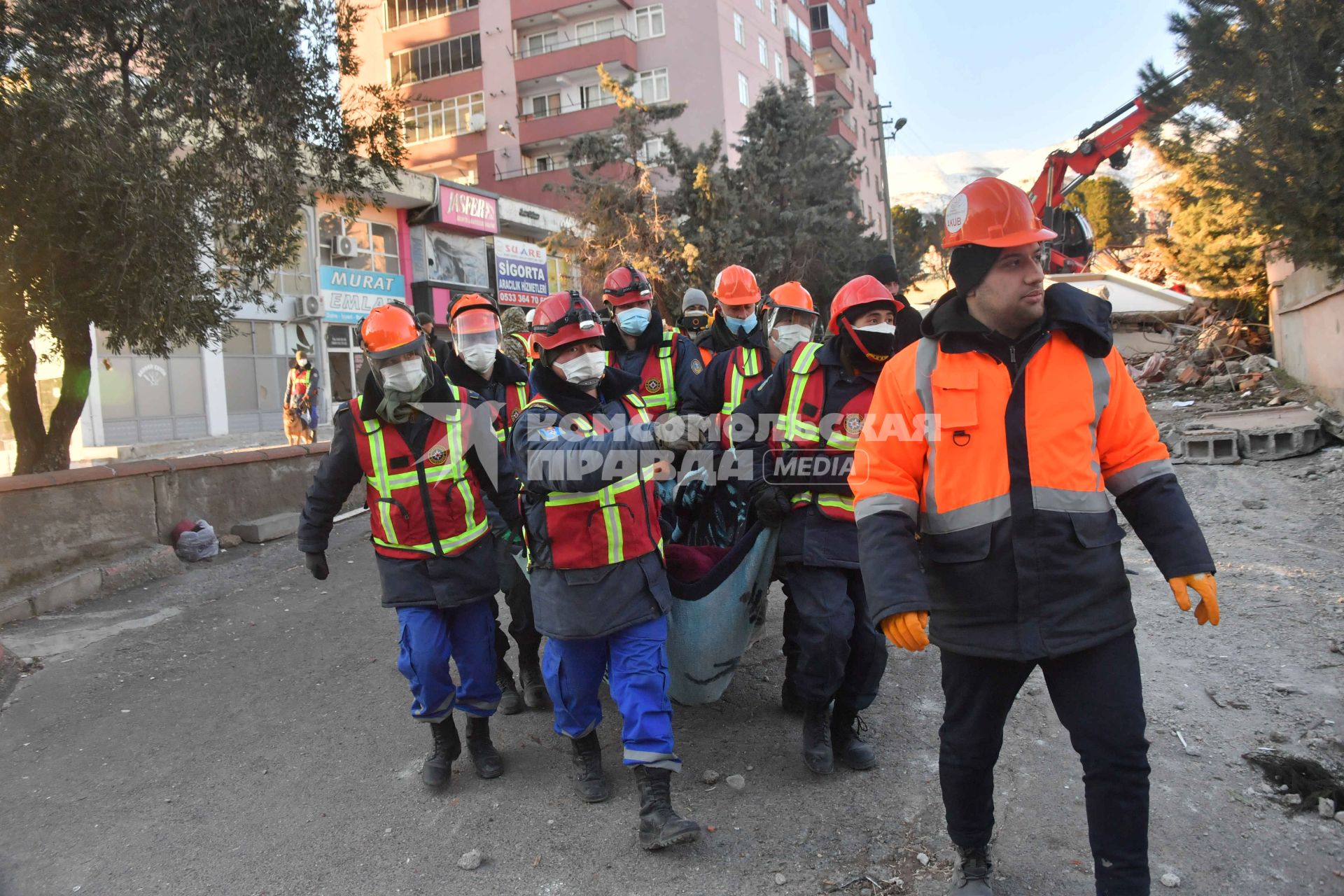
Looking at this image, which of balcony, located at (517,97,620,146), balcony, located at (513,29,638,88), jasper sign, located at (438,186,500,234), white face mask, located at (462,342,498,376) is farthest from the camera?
balcony, located at (513,29,638,88)

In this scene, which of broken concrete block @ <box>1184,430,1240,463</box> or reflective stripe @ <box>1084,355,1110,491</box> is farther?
broken concrete block @ <box>1184,430,1240,463</box>

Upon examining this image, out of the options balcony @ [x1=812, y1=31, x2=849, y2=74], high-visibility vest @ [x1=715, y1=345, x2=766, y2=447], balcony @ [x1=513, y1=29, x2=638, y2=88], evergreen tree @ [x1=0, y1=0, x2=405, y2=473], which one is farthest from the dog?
balcony @ [x1=812, y1=31, x2=849, y2=74]

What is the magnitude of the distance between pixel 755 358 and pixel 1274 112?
719 centimetres

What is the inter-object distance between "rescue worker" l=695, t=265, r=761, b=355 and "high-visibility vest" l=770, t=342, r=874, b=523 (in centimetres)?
137

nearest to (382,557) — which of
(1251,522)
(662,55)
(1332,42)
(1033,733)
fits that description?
(1033,733)

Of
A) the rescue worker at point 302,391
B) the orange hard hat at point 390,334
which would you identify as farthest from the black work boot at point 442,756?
the rescue worker at point 302,391

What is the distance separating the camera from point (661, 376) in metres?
4.95

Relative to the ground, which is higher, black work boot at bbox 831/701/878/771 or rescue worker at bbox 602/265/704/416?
rescue worker at bbox 602/265/704/416

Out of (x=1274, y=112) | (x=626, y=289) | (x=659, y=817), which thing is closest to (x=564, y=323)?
(x=626, y=289)

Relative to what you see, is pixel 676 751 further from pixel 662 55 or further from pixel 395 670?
pixel 662 55

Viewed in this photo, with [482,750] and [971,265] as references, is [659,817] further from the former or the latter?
[971,265]

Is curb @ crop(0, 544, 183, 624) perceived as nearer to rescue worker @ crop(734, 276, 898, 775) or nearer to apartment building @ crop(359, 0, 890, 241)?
rescue worker @ crop(734, 276, 898, 775)

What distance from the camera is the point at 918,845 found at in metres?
2.97

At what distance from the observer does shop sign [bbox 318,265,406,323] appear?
24.8 m
